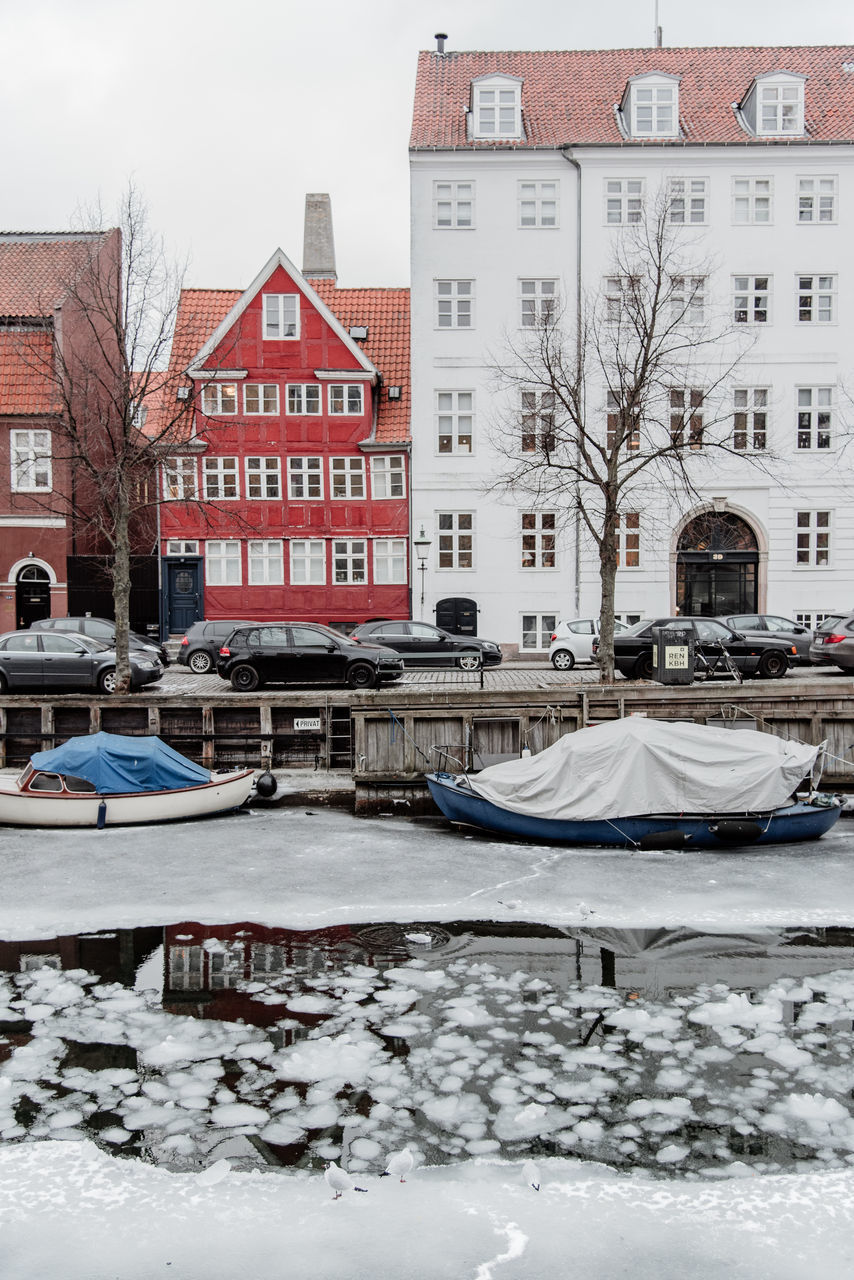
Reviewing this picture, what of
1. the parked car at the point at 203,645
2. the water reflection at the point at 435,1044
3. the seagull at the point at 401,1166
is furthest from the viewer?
the parked car at the point at 203,645

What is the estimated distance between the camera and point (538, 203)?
38375 millimetres

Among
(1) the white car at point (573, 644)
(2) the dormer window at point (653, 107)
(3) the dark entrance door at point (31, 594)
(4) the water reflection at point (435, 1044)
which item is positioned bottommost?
(4) the water reflection at point (435, 1044)

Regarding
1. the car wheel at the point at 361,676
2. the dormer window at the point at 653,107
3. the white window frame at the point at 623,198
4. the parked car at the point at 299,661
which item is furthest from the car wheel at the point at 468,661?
the dormer window at the point at 653,107

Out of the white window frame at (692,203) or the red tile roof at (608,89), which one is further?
the red tile roof at (608,89)

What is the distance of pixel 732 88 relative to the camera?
1594 inches

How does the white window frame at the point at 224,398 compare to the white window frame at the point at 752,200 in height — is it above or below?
below

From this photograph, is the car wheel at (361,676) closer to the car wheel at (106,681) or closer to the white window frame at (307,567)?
the car wheel at (106,681)

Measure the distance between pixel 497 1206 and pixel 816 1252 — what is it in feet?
6.81

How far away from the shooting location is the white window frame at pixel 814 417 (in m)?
38.0

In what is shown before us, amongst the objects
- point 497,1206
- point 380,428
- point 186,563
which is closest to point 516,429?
point 380,428

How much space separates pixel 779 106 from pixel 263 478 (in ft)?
75.9

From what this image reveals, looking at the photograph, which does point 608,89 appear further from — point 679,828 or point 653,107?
point 679,828

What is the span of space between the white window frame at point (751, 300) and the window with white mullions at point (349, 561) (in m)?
15.9

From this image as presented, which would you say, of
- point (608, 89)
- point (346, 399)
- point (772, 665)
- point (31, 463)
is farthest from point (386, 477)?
point (608, 89)
